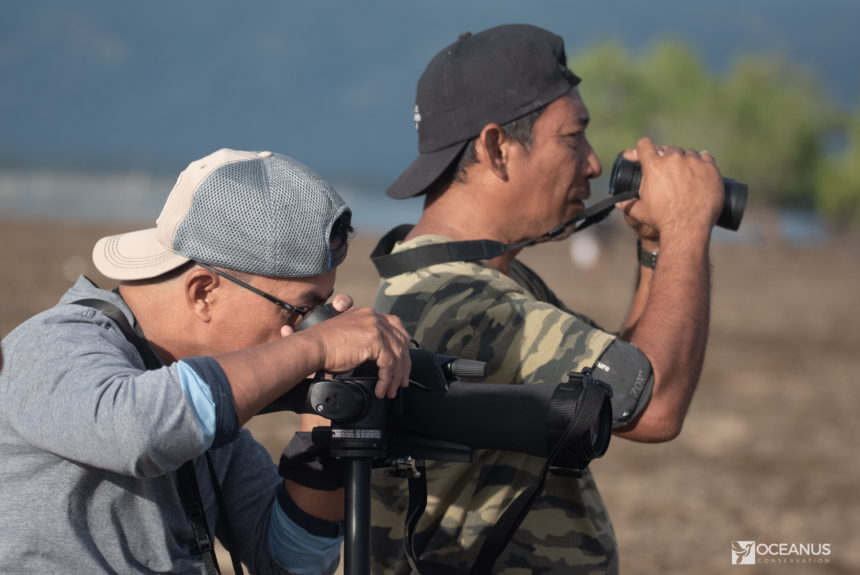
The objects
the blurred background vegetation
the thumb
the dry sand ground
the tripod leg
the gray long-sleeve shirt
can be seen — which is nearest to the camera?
the gray long-sleeve shirt

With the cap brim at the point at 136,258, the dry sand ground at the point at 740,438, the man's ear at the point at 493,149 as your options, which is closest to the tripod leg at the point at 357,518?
the cap brim at the point at 136,258

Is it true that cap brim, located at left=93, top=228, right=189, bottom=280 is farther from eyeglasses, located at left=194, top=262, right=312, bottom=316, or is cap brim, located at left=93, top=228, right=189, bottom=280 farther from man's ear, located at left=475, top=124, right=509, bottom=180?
man's ear, located at left=475, top=124, right=509, bottom=180

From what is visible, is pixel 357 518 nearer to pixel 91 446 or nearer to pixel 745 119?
pixel 91 446

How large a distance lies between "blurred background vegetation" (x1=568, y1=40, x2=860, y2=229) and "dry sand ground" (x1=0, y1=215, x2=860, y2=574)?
3071 cm

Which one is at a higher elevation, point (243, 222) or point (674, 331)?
point (243, 222)

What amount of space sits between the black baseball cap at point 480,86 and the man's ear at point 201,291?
92cm

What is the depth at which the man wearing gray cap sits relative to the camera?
5.55 feet

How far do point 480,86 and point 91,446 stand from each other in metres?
1.62

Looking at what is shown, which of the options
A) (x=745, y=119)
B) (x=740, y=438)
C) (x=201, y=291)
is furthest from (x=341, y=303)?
(x=745, y=119)

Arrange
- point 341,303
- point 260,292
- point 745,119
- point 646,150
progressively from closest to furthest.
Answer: point 341,303 → point 260,292 → point 646,150 → point 745,119

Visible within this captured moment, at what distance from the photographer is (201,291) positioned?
2.08 metres

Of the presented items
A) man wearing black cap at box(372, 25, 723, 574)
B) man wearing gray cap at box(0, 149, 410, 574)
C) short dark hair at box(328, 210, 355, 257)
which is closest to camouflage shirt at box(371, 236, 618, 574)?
man wearing black cap at box(372, 25, 723, 574)

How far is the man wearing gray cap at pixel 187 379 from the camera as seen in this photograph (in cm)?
169

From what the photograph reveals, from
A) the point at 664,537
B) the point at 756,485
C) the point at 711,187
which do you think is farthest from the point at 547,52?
the point at 756,485
